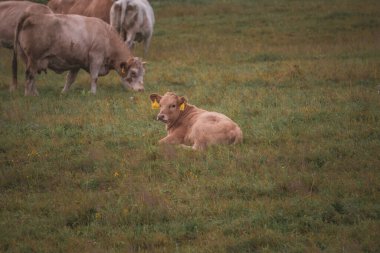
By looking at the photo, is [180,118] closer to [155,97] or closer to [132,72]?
[155,97]

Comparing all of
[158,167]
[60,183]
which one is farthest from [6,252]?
[158,167]

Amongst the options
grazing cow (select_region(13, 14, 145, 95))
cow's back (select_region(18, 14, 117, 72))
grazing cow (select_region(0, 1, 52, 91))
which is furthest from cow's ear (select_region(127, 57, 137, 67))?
grazing cow (select_region(0, 1, 52, 91))

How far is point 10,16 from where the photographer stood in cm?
1727

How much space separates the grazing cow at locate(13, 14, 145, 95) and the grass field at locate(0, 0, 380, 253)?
1.75ft

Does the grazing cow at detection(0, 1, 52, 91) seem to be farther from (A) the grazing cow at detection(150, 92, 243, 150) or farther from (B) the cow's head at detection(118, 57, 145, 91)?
(A) the grazing cow at detection(150, 92, 243, 150)

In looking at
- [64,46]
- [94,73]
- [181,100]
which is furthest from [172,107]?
[94,73]

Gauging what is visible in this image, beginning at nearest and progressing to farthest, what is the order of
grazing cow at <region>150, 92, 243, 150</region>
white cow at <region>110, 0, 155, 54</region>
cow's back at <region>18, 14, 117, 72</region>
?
grazing cow at <region>150, 92, 243, 150</region>
cow's back at <region>18, 14, 117, 72</region>
white cow at <region>110, 0, 155, 54</region>

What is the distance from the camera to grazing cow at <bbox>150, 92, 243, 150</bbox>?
980cm

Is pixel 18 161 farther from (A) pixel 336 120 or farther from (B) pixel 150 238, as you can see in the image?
(A) pixel 336 120

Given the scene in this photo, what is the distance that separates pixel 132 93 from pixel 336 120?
5.54 metres

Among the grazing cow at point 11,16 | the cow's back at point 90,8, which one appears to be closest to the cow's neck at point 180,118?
the grazing cow at point 11,16

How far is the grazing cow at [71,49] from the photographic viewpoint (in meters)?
14.5

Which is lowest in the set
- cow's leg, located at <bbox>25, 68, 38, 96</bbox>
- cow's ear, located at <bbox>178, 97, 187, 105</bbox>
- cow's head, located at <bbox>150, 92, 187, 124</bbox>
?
cow's leg, located at <bbox>25, 68, 38, 96</bbox>

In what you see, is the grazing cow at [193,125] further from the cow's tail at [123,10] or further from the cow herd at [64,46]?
the cow's tail at [123,10]
